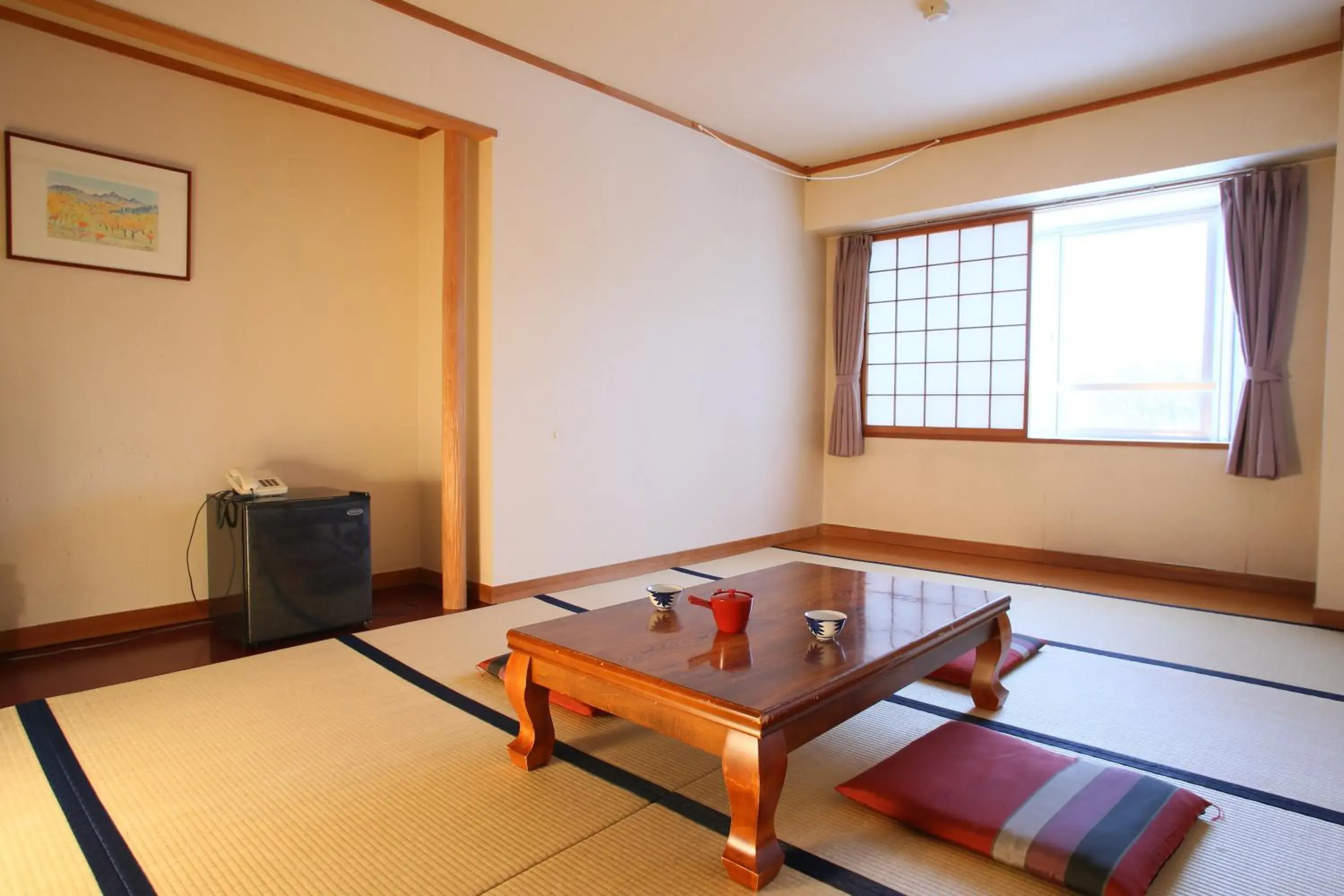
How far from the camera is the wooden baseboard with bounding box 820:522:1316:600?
13.9 ft

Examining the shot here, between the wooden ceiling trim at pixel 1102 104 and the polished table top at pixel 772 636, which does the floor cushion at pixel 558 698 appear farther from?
the wooden ceiling trim at pixel 1102 104

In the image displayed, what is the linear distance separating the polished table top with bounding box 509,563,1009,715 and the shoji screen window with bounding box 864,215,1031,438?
10.2ft

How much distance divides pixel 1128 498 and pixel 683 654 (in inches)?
157

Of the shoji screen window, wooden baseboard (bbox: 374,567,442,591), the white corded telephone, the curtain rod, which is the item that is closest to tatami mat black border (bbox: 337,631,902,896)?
the white corded telephone

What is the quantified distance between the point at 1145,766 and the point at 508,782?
1706 millimetres

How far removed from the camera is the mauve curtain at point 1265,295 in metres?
4.10

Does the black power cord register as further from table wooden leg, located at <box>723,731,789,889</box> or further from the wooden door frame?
table wooden leg, located at <box>723,731,789,889</box>

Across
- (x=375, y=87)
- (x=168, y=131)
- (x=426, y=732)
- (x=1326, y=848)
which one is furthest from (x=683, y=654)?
(x=168, y=131)

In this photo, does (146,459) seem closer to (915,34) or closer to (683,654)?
(683,654)

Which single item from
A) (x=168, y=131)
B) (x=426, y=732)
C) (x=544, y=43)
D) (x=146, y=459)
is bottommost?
(x=426, y=732)

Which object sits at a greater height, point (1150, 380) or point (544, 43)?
point (544, 43)

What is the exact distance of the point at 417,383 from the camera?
14.5 feet

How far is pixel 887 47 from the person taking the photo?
12.5ft

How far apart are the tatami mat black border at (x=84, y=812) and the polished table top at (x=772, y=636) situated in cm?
91
